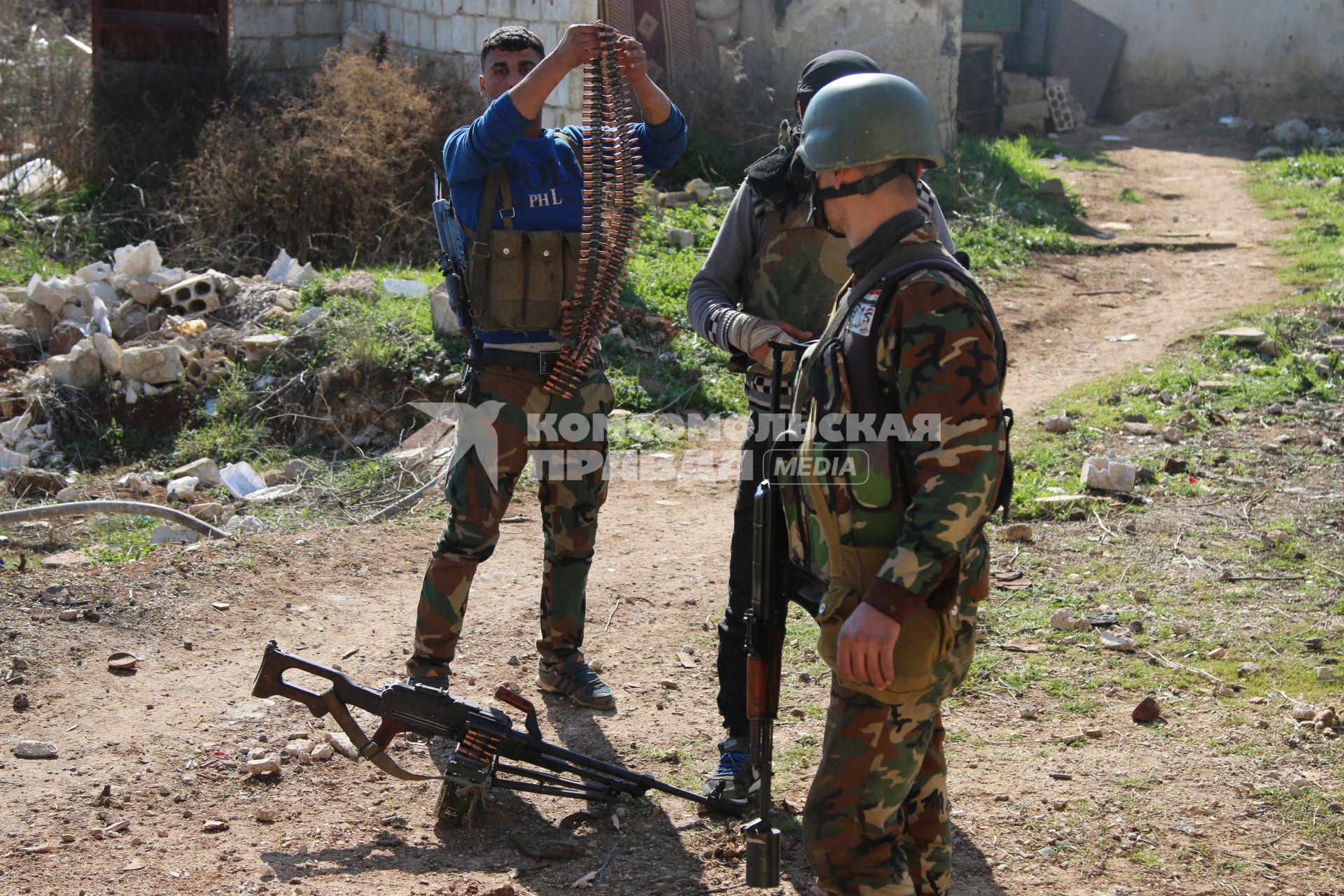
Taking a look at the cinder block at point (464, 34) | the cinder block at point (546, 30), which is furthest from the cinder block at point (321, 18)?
the cinder block at point (546, 30)

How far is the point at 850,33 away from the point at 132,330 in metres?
7.92

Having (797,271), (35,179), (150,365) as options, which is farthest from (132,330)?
(797,271)

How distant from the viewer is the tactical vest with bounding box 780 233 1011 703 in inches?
86.6

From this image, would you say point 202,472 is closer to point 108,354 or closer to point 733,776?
point 108,354

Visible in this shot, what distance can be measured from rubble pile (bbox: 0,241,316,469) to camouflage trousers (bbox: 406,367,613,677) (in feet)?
14.5

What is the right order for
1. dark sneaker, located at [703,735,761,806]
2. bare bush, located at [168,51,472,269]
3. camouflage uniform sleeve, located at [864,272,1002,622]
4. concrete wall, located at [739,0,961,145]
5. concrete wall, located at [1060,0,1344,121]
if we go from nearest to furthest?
camouflage uniform sleeve, located at [864,272,1002,622] < dark sneaker, located at [703,735,761,806] < bare bush, located at [168,51,472,269] < concrete wall, located at [739,0,961,145] < concrete wall, located at [1060,0,1344,121]

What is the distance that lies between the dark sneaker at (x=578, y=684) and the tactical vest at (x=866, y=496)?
178 cm

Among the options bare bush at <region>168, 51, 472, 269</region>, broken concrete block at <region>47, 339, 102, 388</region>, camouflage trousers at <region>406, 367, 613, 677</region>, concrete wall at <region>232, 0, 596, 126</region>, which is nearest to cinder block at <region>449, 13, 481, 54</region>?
concrete wall at <region>232, 0, 596, 126</region>

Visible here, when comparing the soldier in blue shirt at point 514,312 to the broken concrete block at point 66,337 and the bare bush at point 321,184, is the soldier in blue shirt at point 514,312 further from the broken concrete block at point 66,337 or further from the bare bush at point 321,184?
the bare bush at point 321,184

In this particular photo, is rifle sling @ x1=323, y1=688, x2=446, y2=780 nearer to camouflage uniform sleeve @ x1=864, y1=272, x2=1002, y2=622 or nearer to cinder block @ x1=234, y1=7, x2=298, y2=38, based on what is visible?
camouflage uniform sleeve @ x1=864, y1=272, x2=1002, y2=622

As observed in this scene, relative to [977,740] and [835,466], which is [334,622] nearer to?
[977,740]

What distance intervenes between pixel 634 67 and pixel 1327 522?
12.7ft

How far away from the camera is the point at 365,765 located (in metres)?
3.63

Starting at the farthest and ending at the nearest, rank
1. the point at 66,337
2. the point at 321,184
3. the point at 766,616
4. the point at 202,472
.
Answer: the point at 321,184, the point at 66,337, the point at 202,472, the point at 766,616
